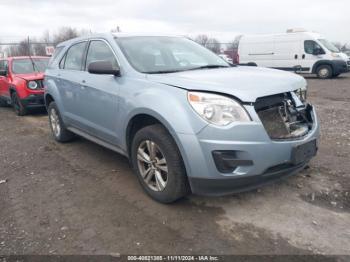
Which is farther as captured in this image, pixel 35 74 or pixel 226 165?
pixel 35 74

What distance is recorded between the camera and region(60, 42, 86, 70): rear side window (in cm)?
477

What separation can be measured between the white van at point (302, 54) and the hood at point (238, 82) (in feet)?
43.6

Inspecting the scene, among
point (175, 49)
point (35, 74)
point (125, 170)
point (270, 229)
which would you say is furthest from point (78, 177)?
point (35, 74)

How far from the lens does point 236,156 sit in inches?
111

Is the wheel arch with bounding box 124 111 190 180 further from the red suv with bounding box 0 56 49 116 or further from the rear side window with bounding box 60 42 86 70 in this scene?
the red suv with bounding box 0 56 49 116

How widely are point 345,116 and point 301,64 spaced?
10.4 meters

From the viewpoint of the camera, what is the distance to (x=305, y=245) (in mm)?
2656

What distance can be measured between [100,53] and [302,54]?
14618mm

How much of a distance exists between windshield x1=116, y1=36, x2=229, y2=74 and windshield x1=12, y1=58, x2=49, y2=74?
18.8 feet

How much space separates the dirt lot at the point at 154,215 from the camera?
272cm

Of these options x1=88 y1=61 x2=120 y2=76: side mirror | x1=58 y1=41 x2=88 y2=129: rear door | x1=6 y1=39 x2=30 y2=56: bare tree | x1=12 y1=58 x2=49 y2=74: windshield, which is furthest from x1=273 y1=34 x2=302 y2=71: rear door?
x1=6 y1=39 x2=30 y2=56: bare tree

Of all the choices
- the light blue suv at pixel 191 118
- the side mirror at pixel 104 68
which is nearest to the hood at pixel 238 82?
the light blue suv at pixel 191 118

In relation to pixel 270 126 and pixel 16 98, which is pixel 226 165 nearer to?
pixel 270 126

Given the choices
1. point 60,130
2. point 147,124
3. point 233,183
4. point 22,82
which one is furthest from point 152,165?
point 22,82
